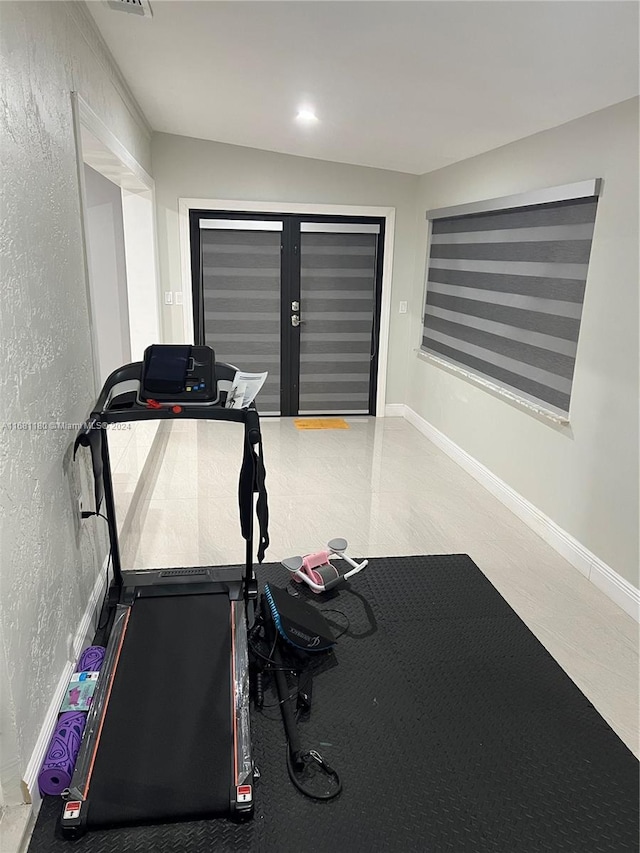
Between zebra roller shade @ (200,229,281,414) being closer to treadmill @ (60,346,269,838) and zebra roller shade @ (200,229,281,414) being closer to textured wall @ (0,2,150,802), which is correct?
textured wall @ (0,2,150,802)

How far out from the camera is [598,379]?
10.5 feet

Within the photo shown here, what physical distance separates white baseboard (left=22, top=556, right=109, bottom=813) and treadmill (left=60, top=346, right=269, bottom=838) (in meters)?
0.08

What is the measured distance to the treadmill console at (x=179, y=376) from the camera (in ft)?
8.63

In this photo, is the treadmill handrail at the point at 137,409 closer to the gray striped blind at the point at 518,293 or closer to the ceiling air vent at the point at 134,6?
the ceiling air vent at the point at 134,6

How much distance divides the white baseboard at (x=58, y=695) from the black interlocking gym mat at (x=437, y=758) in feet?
0.28

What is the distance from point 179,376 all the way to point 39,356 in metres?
0.75

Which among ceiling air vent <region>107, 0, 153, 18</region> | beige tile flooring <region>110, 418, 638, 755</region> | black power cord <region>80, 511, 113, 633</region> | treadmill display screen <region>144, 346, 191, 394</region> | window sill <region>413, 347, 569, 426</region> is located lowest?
beige tile flooring <region>110, 418, 638, 755</region>

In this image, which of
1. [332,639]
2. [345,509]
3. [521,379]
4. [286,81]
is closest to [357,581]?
[332,639]

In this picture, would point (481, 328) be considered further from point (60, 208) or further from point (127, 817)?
point (127, 817)

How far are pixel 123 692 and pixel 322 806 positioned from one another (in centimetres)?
79

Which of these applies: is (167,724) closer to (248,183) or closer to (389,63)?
(389,63)

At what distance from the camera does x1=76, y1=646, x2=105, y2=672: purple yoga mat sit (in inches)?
89.4

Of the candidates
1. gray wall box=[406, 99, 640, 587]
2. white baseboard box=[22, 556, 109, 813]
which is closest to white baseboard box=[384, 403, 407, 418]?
gray wall box=[406, 99, 640, 587]

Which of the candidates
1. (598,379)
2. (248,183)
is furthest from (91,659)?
(248,183)
